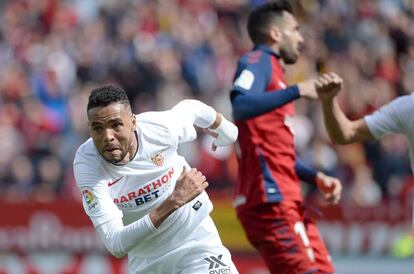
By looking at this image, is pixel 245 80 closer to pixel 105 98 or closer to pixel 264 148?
pixel 264 148

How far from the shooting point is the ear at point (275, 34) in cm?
868

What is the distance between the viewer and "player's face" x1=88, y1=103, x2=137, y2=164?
21.0 ft

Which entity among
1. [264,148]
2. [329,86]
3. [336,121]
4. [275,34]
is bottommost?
[264,148]

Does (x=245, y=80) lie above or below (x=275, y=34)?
below

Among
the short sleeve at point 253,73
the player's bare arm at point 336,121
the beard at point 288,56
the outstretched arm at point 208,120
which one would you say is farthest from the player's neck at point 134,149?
the beard at point 288,56

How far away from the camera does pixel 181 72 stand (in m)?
16.0

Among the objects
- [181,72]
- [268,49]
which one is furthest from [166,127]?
[181,72]

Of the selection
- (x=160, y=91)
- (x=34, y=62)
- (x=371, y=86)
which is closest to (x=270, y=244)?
(x=371, y=86)

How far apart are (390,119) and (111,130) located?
1.79 meters

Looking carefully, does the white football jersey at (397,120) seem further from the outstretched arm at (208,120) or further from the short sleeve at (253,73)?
the short sleeve at (253,73)

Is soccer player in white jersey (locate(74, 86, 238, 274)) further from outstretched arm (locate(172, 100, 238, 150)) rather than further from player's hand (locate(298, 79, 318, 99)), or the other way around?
player's hand (locate(298, 79, 318, 99))

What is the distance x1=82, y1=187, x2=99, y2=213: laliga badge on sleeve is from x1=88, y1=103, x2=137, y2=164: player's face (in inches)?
9.4

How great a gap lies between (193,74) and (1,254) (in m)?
4.06

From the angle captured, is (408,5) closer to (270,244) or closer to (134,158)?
(270,244)
